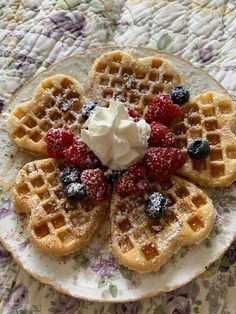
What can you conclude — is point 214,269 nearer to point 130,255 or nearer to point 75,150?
point 130,255

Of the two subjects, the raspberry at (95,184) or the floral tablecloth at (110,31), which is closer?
the raspberry at (95,184)

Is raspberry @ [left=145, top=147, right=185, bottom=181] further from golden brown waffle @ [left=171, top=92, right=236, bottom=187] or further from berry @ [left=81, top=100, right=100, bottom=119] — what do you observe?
berry @ [left=81, top=100, right=100, bottom=119]

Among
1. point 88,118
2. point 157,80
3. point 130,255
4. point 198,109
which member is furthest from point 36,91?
point 130,255

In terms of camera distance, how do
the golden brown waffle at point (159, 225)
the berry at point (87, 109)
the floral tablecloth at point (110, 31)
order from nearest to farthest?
the golden brown waffle at point (159, 225), the berry at point (87, 109), the floral tablecloth at point (110, 31)

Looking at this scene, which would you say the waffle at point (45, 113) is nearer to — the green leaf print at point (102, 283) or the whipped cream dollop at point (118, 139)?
the whipped cream dollop at point (118, 139)

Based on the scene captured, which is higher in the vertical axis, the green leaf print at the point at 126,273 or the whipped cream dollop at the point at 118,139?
the whipped cream dollop at the point at 118,139

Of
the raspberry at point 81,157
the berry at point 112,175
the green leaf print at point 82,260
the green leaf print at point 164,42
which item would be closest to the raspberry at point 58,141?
the raspberry at point 81,157
